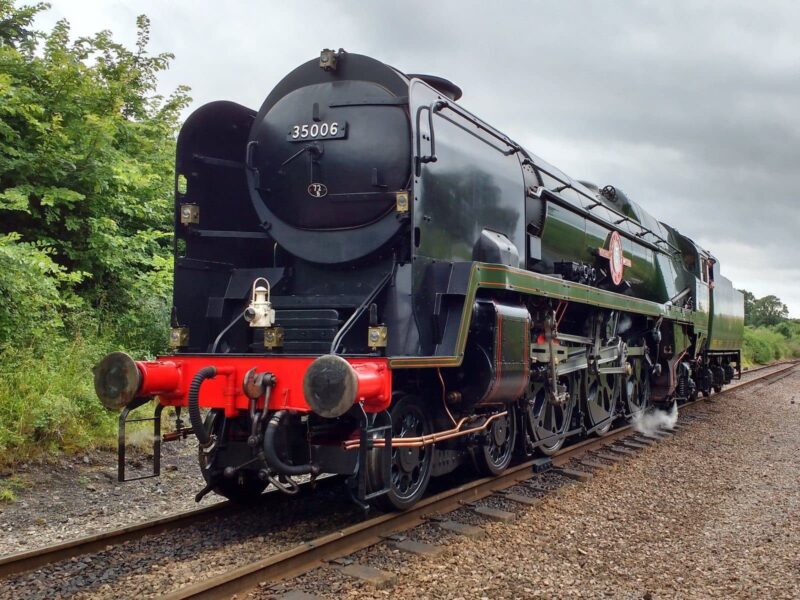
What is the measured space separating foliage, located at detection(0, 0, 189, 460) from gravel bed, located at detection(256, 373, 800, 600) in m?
4.16

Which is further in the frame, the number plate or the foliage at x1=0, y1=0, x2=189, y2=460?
the foliage at x1=0, y1=0, x2=189, y2=460

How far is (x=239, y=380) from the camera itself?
15.3 feet

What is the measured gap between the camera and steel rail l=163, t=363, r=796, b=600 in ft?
11.4

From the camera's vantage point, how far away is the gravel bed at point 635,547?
3799 millimetres

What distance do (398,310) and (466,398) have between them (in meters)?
0.93

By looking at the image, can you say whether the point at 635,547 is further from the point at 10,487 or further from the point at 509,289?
the point at 10,487

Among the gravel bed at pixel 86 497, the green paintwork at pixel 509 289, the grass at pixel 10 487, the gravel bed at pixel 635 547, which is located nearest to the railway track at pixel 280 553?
the gravel bed at pixel 635 547

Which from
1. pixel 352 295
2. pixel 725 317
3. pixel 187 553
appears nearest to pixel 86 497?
pixel 187 553

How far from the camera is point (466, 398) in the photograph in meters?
5.34

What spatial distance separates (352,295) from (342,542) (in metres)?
1.77

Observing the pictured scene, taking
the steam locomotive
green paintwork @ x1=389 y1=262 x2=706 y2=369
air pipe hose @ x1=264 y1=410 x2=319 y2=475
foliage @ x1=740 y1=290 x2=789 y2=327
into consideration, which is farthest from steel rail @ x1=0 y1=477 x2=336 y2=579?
foliage @ x1=740 y1=290 x2=789 y2=327

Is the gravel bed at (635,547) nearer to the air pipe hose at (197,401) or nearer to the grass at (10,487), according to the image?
the air pipe hose at (197,401)

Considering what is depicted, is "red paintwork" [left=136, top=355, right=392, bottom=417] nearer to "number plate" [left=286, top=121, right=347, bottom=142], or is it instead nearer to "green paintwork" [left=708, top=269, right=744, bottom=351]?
"number plate" [left=286, top=121, right=347, bottom=142]

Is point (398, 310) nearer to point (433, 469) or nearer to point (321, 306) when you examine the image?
point (321, 306)
